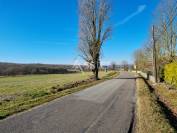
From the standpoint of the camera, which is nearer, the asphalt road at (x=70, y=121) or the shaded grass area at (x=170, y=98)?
the asphalt road at (x=70, y=121)

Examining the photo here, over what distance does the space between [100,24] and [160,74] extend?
37.5 ft

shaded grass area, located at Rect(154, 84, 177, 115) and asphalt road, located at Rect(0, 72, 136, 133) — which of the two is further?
shaded grass area, located at Rect(154, 84, 177, 115)

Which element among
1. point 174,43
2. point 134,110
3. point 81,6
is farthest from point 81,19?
point 134,110

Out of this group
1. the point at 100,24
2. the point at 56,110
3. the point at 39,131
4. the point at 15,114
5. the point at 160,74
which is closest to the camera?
the point at 39,131

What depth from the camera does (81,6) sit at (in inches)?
1307

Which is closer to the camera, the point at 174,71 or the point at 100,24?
the point at 174,71

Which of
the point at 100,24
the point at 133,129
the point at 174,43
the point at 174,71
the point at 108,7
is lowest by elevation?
the point at 133,129

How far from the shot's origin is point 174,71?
1883 cm

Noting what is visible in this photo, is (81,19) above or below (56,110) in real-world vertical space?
above

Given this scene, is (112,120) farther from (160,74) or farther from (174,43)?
(174,43)

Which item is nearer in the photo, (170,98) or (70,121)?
(70,121)

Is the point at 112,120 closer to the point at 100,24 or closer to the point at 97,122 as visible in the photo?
the point at 97,122

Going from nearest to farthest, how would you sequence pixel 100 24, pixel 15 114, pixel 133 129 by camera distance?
pixel 133 129, pixel 15 114, pixel 100 24

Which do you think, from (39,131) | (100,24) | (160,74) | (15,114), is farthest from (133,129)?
(100,24)
